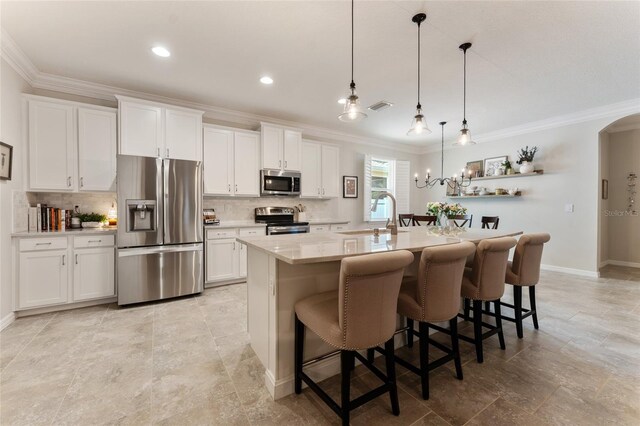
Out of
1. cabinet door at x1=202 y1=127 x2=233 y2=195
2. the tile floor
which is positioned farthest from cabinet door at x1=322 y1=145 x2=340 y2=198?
the tile floor

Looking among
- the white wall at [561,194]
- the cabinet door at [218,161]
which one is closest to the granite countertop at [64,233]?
the cabinet door at [218,161]

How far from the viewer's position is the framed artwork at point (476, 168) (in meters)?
5.92

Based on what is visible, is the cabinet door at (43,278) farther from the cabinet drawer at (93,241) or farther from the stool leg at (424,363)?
the stool leg at (424,363)

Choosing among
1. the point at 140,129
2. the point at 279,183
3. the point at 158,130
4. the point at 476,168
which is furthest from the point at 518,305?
the point at 140,129

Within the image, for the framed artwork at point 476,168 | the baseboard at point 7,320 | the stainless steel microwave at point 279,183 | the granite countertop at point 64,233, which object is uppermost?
the framed artwork at point 476,168

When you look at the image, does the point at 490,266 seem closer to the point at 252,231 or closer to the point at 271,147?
the point at 252,231

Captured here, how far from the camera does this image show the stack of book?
3.09 metres

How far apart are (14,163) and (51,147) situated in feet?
1.30

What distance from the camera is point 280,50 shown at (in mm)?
2777

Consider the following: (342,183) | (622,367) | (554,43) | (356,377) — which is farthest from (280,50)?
(622,367)

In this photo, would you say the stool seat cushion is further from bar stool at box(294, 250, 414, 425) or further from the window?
the window

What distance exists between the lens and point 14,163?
290 centimetres

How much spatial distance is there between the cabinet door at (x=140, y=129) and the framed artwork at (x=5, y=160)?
95 centimetres

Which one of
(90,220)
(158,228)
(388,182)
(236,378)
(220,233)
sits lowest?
(236,378)
